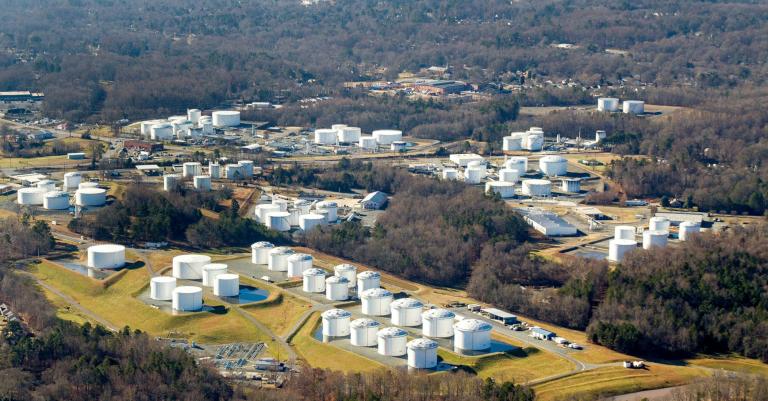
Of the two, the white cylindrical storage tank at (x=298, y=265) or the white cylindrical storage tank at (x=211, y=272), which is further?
the white cylindrical storage tank at (x=298, y=265)

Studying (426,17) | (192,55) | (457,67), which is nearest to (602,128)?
(457,67)

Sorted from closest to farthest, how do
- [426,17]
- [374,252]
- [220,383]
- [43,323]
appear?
[220,383] < [43,323] < [374,252] < [426,17]

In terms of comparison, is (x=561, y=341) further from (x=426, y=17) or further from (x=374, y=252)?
(x=426, y=17)

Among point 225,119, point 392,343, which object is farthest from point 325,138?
point 392,343

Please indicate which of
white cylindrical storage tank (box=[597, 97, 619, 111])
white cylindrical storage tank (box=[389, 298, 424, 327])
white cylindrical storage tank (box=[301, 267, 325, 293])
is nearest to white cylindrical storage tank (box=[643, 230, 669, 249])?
white cylindrical storage tank (box=[389, 298, 424, 327])

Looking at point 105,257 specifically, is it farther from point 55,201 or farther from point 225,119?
point 225,119

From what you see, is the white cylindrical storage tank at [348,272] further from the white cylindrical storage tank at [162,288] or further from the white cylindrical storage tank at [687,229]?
the white cylindrical storage tank at [687,229]

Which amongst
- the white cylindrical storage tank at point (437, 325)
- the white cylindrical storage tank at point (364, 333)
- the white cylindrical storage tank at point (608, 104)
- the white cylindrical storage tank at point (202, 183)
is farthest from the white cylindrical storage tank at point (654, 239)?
the white cylindrical storage tank at point (608, 104)
